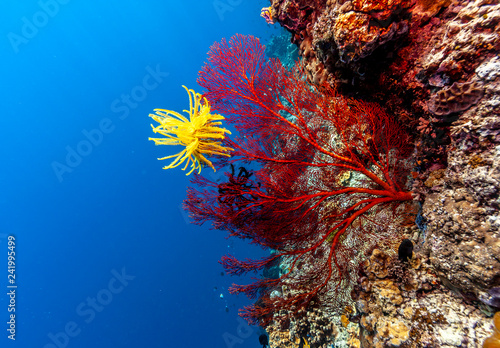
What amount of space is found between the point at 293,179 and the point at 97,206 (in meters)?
33.1

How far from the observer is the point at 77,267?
25.4 meters

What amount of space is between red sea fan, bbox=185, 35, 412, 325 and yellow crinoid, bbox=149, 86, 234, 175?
0.33m

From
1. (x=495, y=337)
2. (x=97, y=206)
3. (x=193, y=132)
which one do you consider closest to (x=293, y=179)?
(x=193, y=132)

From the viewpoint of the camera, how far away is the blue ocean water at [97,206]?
2425 centimetres

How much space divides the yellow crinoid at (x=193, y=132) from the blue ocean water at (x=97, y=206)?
23326mm

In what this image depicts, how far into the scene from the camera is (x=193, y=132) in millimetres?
3230

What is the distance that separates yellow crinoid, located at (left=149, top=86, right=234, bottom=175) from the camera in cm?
314

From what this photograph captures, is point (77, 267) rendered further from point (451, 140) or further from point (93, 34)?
point (93, 34)

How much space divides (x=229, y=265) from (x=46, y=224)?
34.2 meters

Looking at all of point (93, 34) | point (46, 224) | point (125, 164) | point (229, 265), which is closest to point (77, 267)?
point (46, 224)

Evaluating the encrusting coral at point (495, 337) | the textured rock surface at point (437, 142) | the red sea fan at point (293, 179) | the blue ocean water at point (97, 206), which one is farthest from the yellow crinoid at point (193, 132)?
the blue ocean water at point (97, 206)

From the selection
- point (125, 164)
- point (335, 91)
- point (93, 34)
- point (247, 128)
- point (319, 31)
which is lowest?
point (247, 128)

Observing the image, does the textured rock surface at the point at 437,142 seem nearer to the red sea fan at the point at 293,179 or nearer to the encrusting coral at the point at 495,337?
the encrusting coral at the point at 495,337

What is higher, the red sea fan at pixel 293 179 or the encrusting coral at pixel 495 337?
the red sea fan at pixel 293 179
